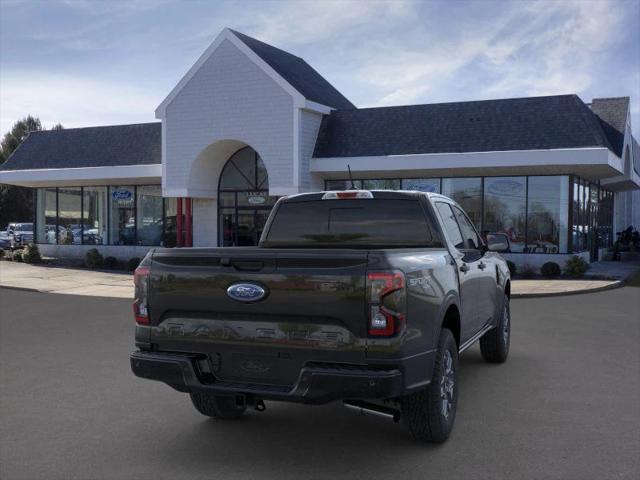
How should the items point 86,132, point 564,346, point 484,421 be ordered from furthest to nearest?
point 86,132 → point 564,346 → point 484,421

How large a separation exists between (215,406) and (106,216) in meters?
24.6

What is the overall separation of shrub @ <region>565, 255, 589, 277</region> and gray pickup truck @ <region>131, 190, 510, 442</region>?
15917mm

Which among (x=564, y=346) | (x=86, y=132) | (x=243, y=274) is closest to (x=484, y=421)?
(x=243, y=274)

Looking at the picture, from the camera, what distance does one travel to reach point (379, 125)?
2317 cm

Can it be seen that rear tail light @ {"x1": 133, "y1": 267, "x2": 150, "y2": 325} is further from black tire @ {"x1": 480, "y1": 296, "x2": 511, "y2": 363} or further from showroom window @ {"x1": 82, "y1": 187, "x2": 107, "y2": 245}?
showroom window @ {"x1": 82, "y1": 187, "x2": 107, "y2": 245}

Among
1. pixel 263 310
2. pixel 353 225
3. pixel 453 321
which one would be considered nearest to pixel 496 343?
pixel 453 321

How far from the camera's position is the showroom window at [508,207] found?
72.8ft

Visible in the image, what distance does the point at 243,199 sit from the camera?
1016 inches

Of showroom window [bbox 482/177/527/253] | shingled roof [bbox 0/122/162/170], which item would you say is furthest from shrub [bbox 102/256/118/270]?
showroom window [bbox 482/177/527/253]

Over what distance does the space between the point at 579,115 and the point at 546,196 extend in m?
2.89

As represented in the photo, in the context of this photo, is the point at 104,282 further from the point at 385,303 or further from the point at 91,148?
the point at 385,303

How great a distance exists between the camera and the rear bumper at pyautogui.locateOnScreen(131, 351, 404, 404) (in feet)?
14.1

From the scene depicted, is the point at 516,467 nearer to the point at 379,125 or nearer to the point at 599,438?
the point at 599,438

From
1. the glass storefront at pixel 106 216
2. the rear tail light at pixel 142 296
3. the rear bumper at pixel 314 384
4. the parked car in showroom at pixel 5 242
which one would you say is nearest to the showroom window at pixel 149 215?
the glass storefront at pixel 106 216
